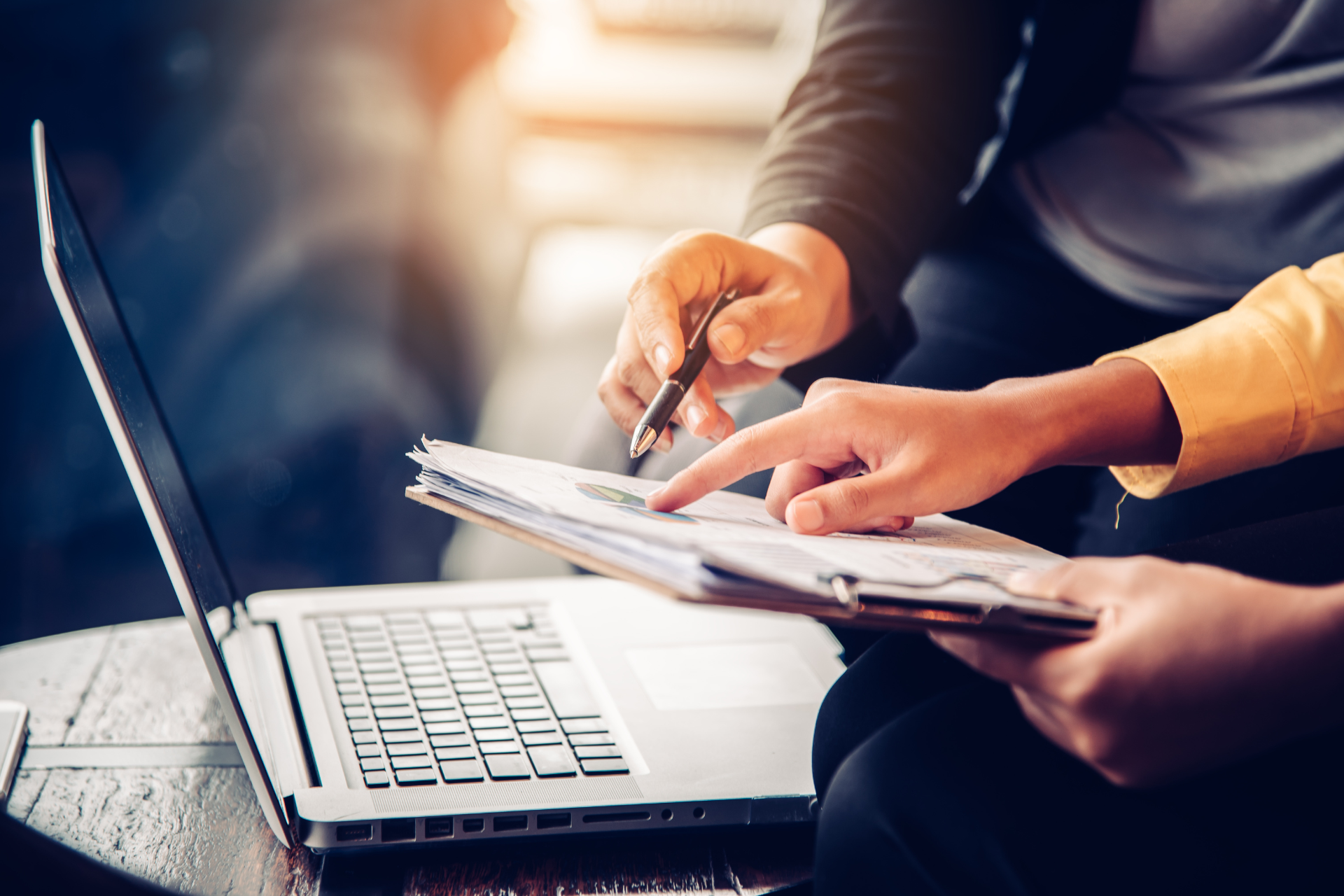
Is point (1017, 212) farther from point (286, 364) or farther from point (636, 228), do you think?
point (636, 228)

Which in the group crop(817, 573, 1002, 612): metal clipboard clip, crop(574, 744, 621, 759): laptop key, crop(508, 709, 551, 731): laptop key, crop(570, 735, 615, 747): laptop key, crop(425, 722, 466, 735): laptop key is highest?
crop(817, 573, 1002, 612): metal clipboard clip

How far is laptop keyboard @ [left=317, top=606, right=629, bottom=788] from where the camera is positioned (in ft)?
1.69

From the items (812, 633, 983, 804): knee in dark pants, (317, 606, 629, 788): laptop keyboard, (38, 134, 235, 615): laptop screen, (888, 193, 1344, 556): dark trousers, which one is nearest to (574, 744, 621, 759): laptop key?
(317, 606, 629, 788): laptop keyboard

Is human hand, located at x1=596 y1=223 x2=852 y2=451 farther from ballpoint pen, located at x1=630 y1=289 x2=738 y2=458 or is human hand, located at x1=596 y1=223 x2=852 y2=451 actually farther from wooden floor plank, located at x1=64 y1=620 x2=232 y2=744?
wooden floor plank, located at x1=64 y1=620 x2=232 y2=744

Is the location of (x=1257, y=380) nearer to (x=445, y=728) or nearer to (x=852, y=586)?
(x=852, y=586)

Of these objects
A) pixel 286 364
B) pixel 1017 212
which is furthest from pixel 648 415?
pixel 286 364

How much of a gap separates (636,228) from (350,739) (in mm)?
1714

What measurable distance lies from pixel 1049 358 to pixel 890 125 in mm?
278

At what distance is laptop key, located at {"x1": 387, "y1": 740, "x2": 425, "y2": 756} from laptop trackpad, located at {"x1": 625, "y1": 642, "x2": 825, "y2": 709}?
160 millimetres

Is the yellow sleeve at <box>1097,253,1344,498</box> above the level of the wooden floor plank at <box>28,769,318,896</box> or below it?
above

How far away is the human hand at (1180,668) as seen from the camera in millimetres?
339

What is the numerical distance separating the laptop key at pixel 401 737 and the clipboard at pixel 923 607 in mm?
257

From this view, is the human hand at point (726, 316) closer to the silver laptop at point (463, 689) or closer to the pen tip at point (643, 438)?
the pen tip at point (643, 438)

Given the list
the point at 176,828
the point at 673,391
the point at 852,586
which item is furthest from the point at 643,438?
the point at 176,828
